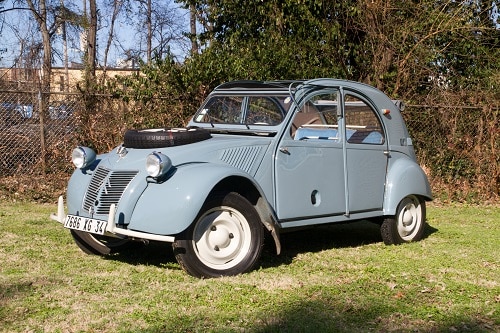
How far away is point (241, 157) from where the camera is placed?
5875 mm

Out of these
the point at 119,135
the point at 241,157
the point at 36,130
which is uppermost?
the point at 36,130

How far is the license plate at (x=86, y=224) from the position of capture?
5.34 m

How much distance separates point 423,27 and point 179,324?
9.89 meters

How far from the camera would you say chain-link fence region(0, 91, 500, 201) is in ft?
34.7

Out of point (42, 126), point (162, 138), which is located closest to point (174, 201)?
point (162, 138)

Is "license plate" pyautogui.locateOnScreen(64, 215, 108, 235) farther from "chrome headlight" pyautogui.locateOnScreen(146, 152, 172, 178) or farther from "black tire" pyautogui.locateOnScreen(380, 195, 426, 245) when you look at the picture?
"black tire" pyautogui.locateOnScreen(380, 195, 426, 245)

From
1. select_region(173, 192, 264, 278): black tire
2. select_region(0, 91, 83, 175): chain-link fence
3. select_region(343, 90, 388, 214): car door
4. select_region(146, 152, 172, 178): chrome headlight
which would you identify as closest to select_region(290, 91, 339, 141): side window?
select_region(343, 90, 388, 214): car door

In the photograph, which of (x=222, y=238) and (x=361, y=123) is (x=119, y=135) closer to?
(x=361, y=123)

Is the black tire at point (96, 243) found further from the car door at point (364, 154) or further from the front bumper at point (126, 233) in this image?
the car door at point (364, 154)

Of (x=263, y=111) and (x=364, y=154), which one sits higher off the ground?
(x=263, y=111)

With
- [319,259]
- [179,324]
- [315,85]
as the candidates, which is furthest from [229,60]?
[179,324]

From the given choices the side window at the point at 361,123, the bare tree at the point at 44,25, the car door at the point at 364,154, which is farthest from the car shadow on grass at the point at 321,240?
the bare tree at the point at 44,25

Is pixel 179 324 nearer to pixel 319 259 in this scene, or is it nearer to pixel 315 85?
pixel 319 259

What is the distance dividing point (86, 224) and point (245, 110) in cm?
220
